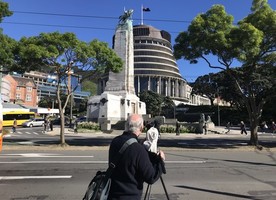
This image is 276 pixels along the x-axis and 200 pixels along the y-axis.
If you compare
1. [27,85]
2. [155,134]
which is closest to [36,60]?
[155,134]

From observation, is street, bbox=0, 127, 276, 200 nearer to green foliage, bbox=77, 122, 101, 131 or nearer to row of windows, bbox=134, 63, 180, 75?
green foliage, bbox=77, 122, 101, 131

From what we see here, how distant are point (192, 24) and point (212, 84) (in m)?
68.6

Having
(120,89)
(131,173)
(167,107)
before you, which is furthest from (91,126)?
(167,107)

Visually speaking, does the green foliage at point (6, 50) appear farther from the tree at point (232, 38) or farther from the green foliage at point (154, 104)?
the green foliage at point (154, 104)

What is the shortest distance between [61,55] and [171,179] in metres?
13.4

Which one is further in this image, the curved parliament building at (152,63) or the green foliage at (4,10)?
the curved parliament building at (152,63)

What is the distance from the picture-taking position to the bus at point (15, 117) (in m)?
59.8

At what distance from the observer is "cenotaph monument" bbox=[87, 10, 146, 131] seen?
49750 mm

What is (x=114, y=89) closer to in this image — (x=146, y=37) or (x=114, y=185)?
(x=114, y=185)

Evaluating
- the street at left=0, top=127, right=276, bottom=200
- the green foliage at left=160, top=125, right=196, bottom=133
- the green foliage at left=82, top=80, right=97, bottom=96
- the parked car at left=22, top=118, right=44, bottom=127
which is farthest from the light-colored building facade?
the street at left=0, top=127, right=276, bottom=200

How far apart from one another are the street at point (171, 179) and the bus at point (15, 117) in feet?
157

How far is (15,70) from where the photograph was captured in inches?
848

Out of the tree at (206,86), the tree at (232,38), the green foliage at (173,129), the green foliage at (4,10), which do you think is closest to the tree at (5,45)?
the green foliage at (4,10)

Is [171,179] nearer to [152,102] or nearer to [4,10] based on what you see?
[4,10]
